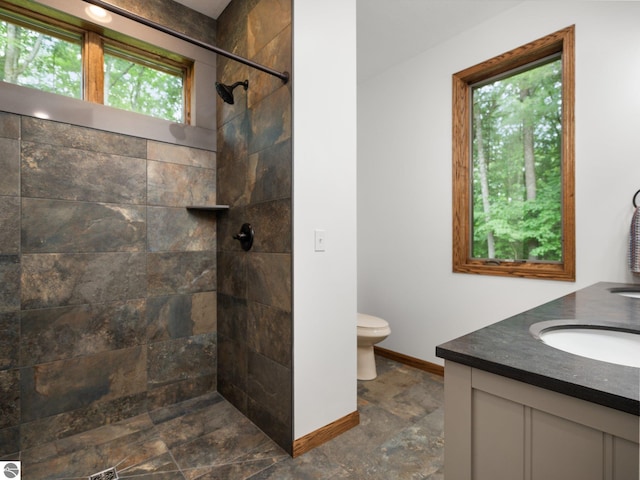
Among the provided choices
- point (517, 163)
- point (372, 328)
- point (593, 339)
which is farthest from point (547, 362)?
point (517, 163)

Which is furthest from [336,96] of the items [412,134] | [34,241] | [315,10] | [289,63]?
[34,241]

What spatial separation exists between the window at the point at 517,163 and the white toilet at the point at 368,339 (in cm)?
76

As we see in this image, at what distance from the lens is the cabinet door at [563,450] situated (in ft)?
1.85

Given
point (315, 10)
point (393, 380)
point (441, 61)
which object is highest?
point (441, 61)

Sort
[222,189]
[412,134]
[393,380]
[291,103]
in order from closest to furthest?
[291,103]
[222,189]
[393,380]
[412,134]

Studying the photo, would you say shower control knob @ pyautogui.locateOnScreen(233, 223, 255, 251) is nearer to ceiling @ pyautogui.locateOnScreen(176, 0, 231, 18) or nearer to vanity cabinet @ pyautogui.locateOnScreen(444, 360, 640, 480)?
vanity cabinet @ pyautogui.locateOnScreen(444, 360, 640, 480)

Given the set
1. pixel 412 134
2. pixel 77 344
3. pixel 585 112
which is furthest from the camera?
pixel 412 134

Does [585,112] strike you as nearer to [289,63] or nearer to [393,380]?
[289,63]

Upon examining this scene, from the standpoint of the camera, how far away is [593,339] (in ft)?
3.12

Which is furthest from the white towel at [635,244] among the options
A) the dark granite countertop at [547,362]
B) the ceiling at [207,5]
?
the ceiling at [207,5]

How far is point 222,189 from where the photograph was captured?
2.28 metres

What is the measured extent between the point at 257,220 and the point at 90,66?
1367 millimetres

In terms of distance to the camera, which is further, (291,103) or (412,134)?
(412,134)

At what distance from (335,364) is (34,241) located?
177cm
